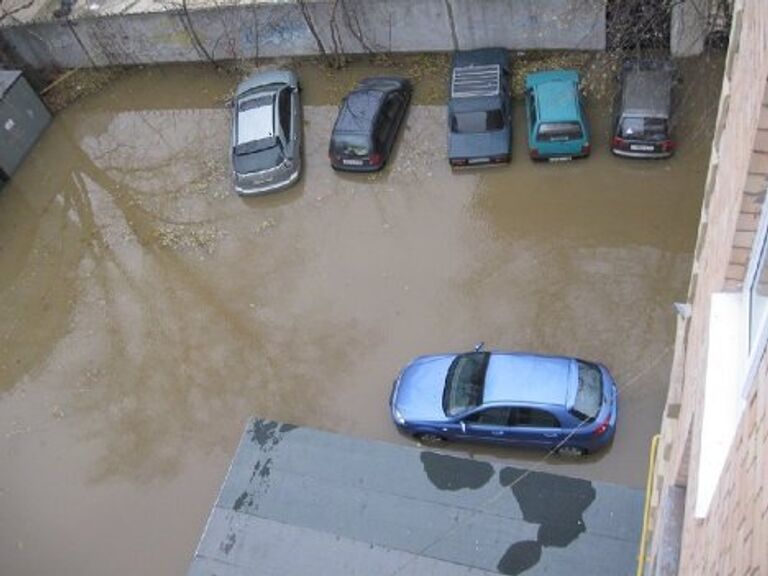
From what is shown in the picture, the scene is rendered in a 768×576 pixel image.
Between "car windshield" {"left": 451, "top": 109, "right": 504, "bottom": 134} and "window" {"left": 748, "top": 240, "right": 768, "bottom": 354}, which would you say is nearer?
"window" {"left": 748, "top": 240, "right": 768, "bottom": 354}

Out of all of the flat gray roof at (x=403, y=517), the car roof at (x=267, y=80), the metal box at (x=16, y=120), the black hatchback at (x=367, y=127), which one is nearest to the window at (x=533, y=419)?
the flat gray roof at (x=403, y=517)

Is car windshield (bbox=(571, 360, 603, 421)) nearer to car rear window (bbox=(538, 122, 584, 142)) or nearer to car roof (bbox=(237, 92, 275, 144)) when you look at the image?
car rear window (bbox=(538, 122, 584, 142))

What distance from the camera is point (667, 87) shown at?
14.4 m

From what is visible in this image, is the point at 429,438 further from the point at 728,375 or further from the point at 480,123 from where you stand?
the point at 728,375

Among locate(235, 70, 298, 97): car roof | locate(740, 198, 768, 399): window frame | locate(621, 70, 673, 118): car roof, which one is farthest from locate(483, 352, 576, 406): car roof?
locate(235, 70, 298, 97): car roof

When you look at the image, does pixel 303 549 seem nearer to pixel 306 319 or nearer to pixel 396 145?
pixel 306 319

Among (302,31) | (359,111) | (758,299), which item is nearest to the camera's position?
(758,299)

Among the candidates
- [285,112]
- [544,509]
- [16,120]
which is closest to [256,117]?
[285,112]

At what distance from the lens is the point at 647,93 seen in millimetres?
14383

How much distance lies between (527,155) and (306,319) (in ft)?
16.7

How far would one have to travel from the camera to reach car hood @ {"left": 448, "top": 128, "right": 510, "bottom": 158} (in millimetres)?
15156

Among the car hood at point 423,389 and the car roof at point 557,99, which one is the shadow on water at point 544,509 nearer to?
the car hood at point 423,389

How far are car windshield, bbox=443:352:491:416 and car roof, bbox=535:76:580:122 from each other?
4940mm

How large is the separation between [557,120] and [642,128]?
1.44 m
